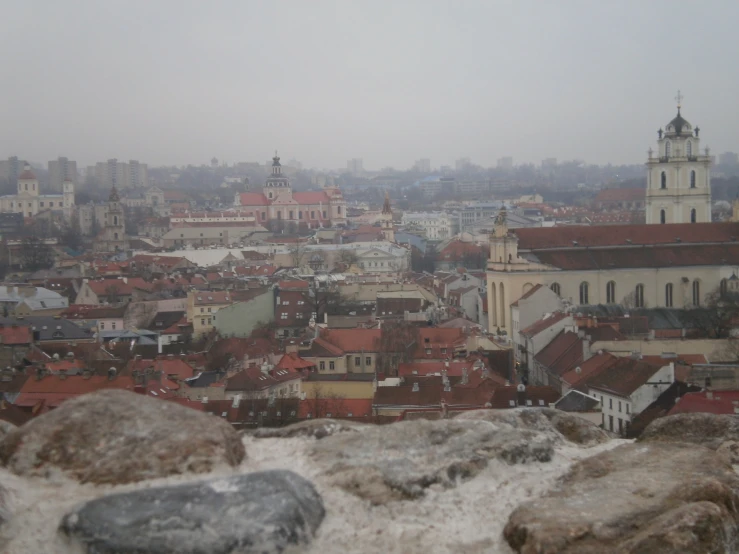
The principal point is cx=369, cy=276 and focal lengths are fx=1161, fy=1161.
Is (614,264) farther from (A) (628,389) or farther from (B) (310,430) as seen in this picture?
(B) (310,430)

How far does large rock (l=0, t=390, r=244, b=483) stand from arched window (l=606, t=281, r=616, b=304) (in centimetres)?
4063

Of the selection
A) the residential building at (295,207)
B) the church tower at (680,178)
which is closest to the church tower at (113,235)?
the residential building at (295,207)

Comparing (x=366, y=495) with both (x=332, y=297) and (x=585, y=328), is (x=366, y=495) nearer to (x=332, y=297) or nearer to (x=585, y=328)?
(x=585, y=328)

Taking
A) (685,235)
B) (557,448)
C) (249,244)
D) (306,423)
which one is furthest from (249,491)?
(249,244)

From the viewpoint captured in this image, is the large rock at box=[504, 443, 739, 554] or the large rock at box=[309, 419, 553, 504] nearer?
the large rock at box=[504, 443, 739, 554]

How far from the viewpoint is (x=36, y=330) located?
142 ft

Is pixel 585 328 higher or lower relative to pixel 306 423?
lower

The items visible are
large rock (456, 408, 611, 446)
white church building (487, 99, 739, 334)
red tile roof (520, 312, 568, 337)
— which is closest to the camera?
large rock (456, 408, 611, 446)

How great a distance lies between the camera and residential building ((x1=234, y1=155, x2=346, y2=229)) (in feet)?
440

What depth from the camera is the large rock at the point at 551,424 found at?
8.78 m

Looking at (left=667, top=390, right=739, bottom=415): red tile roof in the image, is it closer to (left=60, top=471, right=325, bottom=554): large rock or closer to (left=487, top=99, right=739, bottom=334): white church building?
(left=60, top=471, right=325, bottom=554): large rock

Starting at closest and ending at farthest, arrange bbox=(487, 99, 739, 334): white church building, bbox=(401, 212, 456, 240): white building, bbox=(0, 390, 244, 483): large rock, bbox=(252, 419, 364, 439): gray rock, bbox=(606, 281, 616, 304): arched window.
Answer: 1. bbox=(0, 390, 244, 483): large rock
2. bbox=(252, 419, 364, 439): gray rock
3. bbox=(487, 99, 739, 334): white church building
4. bbox=(606, 281, 616, 304): arched window
5. bbox=(401, 212, 456, 240): white building

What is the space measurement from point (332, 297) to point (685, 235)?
16.0m

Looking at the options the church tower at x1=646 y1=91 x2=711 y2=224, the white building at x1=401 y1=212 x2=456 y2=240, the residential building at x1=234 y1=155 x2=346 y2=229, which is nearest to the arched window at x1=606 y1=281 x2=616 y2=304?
the church tower at x1=646 y1=91 x2=711 y2=224
